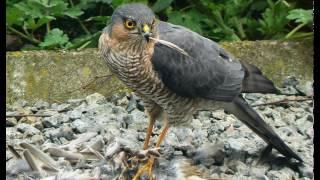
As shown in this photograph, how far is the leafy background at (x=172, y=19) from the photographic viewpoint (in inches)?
214

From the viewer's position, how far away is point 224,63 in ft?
14.0

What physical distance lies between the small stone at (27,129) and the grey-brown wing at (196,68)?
3.03 ft

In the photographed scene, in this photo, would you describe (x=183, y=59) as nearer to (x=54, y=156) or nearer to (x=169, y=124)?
(x=169, y=124)

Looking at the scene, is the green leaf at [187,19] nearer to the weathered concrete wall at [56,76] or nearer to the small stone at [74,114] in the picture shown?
the weathered concrete wall at [56,76]

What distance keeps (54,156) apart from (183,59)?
810mm

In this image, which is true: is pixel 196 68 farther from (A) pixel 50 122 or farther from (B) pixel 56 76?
(B) pixel 56 76

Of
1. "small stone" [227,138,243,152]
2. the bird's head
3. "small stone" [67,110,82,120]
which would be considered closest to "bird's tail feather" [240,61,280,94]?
"small stone" [227,138,243,152]

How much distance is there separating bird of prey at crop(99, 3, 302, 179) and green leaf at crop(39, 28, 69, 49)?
1.37 m

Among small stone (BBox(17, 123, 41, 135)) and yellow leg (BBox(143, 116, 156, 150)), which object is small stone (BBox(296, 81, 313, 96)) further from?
small stone (BBox(17, 123, 41, 135))

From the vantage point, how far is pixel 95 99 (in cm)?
505

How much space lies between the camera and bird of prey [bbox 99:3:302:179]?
12.7ft

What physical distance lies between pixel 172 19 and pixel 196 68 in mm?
1396

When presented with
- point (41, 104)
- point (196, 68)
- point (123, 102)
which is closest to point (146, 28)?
point (196, 68)
